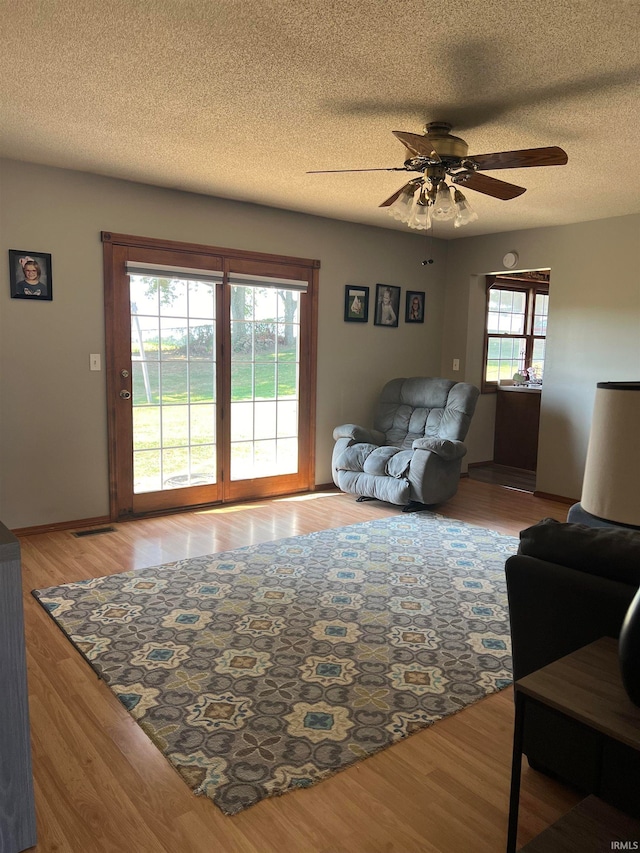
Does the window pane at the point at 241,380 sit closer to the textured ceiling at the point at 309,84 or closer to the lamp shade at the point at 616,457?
the textured ceiling at the point at 309,84

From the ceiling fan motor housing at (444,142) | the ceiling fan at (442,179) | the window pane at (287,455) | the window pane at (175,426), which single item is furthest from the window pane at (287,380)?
the ceiling fan motor housing at (444,142)

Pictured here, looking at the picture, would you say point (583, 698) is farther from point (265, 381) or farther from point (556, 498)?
point (556, 498)

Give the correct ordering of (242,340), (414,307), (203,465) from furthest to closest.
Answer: (414,307) → (242,340) → (203,465)

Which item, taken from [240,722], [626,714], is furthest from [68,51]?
[626,714]

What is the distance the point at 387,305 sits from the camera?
20.4 ft

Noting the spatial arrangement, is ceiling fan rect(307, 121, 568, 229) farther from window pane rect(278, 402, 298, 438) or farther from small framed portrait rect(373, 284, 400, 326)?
small framed portrait rect(373, 284, 400, 326)

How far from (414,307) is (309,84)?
155 inches

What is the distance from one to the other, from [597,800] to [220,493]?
3.99 meters

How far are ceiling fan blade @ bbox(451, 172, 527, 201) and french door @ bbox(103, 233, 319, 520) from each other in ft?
7.68

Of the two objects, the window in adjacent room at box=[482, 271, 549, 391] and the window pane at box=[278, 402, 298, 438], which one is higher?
the window in adjacent room at box=[482, 271, 549, 391]

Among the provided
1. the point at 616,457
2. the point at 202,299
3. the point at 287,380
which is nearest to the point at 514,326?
the point at 287,380

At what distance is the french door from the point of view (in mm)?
4582

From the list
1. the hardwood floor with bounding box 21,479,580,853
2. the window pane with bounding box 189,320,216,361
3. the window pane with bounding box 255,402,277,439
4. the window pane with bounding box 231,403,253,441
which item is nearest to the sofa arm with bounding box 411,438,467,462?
the window pane with bounding box 255,402,277,439

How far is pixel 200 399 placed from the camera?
5.01 metres
